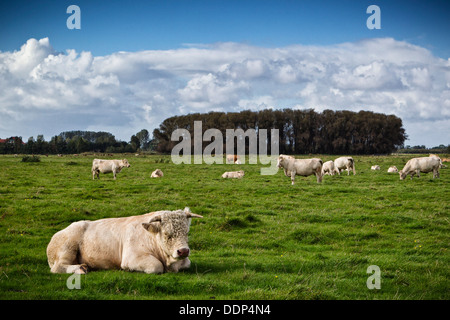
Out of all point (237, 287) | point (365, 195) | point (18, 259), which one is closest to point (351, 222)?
point (365, 195)

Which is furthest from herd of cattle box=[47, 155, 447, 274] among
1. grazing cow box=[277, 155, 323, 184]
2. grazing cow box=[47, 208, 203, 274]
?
grazing cow box=[277, 155, 323, 184]

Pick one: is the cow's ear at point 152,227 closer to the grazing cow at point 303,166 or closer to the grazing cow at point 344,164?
the grazing cow at point 303,166

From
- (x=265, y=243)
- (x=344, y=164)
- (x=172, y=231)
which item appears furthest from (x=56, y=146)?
(x=172, y=231)

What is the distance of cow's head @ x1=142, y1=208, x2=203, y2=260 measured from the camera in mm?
7621

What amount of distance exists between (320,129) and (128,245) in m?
102

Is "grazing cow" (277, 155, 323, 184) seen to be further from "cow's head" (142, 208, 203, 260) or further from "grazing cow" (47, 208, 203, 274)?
"cow's head" (142, 208, 203, 260)

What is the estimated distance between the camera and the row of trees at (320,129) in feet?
338

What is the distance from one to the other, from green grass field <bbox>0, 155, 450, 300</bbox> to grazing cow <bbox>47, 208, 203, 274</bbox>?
11.6 inches

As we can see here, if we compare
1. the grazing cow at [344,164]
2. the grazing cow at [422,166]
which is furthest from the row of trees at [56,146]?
the grazing cow at [422,166]

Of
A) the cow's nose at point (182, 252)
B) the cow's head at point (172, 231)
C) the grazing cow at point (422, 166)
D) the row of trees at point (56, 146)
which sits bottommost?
the cow's nose at point (182, 252)

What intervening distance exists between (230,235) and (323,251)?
3127 mm

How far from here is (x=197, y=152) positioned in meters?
98.5

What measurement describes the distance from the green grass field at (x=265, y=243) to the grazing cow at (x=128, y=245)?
296mm

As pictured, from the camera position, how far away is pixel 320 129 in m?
106
